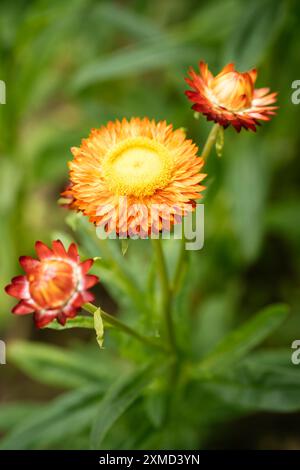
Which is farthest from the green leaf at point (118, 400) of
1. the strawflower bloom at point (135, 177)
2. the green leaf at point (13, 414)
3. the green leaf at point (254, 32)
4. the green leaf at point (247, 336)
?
the green leaf at point (254, 32)

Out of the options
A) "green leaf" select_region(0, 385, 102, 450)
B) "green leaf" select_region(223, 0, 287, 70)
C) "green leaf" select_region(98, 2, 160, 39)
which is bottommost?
"green leaf" select_region(0, 385, 102, 450)

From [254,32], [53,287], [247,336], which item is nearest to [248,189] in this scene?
[254,32]

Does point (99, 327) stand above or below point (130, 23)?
below

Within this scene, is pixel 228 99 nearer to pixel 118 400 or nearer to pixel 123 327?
pixel 123 327

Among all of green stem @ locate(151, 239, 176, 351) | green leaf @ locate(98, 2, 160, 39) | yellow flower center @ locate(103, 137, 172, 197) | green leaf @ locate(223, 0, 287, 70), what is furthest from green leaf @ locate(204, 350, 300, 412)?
green leaf @ locate(98, 2, 160, 39)

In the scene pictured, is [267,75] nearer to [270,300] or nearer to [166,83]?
[166,83]

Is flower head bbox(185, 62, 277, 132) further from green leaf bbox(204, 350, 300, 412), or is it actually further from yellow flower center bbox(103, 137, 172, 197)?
green leaf bbox(204, 350, 300, 412)

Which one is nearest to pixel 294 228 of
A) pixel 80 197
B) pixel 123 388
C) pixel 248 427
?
pixel 248 427
